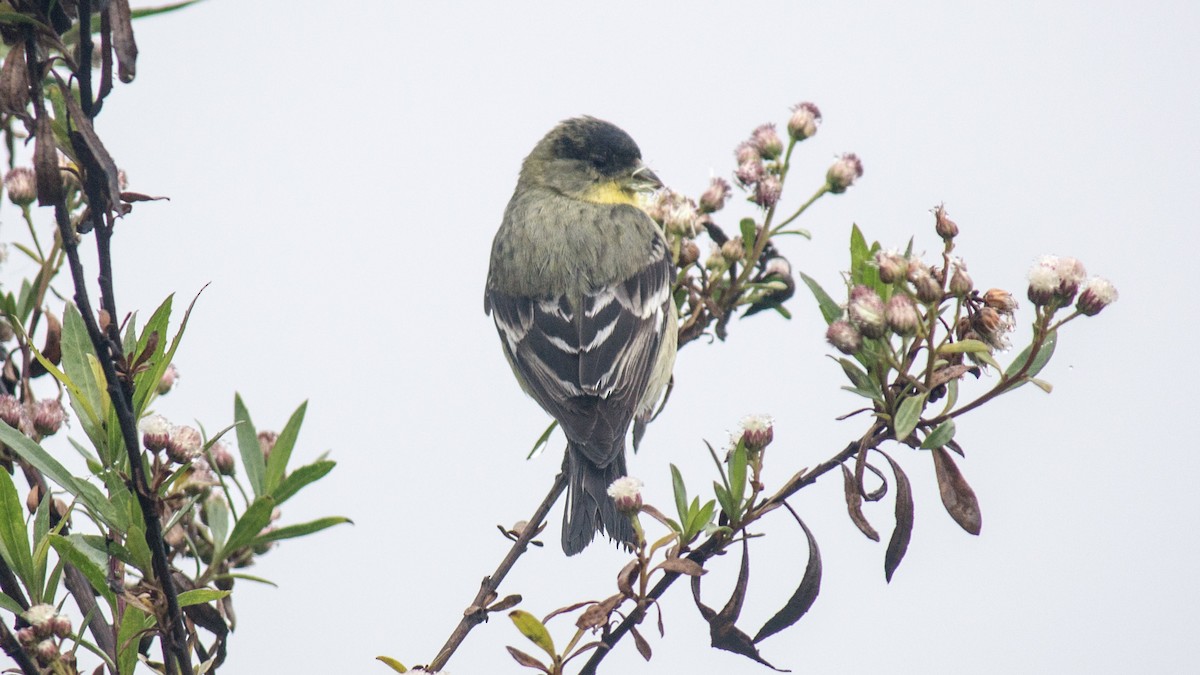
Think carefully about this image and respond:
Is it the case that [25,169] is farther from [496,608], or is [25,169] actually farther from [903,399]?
[903,399]

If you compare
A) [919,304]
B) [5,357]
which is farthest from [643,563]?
[5,357]

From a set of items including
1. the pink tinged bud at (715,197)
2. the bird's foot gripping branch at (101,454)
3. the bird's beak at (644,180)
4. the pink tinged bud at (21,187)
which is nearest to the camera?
the bird's foot gripping branch at (101,454)

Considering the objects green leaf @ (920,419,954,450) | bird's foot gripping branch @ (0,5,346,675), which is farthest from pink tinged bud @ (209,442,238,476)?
green leaf @ (920,419,954,450)

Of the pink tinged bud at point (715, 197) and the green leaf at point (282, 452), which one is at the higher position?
the pink tinged bud at point (715, 197)

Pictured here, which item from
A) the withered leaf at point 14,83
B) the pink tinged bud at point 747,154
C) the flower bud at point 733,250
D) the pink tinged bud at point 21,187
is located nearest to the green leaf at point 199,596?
the withered leaf at point 14,83

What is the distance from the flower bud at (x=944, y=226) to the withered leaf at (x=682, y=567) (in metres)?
0.87

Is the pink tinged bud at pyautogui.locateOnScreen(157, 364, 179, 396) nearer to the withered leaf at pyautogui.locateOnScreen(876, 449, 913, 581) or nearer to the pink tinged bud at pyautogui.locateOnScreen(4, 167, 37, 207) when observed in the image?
the pink tinged bud at pyautogui.locateOnScreen(4, 167, 37, 207)

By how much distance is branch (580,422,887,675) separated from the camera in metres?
2.32

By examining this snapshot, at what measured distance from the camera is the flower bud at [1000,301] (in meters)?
2.48

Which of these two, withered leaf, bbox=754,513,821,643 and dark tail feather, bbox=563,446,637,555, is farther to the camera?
dark tail feather, bbox=563,446,637,555

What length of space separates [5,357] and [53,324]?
0.69 ft

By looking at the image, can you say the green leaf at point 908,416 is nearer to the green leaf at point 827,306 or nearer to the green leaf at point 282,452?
the green leaf at point 827,306

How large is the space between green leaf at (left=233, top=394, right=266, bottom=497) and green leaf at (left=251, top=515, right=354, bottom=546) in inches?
8.6

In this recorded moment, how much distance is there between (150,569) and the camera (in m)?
2.20
